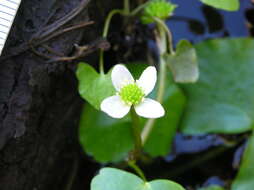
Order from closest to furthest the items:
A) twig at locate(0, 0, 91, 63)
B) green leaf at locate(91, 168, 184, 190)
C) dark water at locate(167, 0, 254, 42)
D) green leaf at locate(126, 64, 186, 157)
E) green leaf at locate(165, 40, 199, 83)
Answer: green leaf at locate(91, 168, 184, 190), twig at locate(0, 0, 91, 63), green leaf at locate(165, 40, 199, 83), green leaf at locate(126, 64, 186, 157), dark water at locate(167, 0, 254, 42)

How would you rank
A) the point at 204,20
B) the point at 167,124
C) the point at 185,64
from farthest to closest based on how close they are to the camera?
the point at 204,20, the point at 167,124, the point at 185,64

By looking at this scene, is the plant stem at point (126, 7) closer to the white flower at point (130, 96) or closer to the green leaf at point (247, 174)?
the white flower at point (130, 96)

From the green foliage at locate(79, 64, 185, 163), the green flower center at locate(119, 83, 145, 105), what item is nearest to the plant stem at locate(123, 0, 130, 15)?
the green foliage at locate(79, 64, 185, 163)

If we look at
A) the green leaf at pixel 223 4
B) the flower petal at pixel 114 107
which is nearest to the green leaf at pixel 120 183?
the flower petal at pixel 114 107

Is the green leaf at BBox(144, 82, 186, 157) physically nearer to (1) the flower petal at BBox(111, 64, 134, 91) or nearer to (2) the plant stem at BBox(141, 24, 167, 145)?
(2) the plant stem at BBox(141, 24, 167, 145)

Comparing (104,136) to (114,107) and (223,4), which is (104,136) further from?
(223,4)

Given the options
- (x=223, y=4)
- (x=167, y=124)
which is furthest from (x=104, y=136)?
(x=223, y=4)

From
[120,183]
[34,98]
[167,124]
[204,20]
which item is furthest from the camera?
[204,20]

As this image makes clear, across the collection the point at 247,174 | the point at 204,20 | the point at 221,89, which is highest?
the point at 204,20
